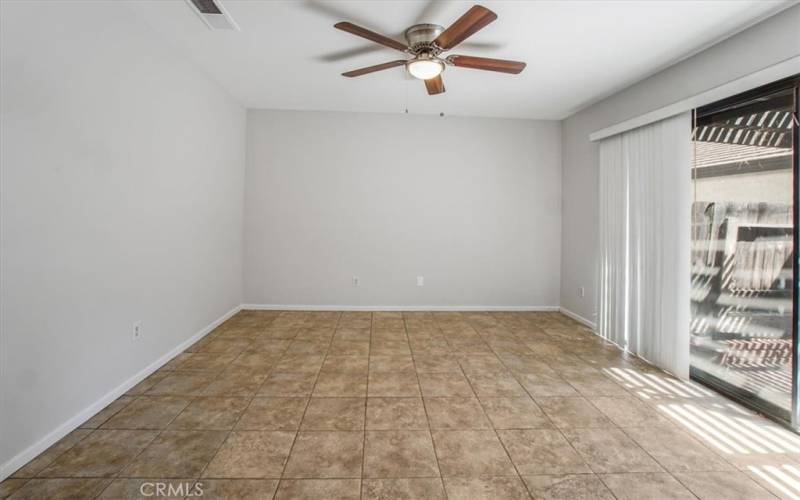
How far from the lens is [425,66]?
2557 millimetres

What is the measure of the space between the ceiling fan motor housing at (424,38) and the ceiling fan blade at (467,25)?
10 centimetres

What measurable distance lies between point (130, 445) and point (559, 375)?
9.52 feet

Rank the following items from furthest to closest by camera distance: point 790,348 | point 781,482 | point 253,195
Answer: point 253,195, point 790,348, point 781,482

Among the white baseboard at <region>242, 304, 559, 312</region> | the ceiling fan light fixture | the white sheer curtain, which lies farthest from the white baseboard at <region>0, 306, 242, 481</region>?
the white sheer curtain

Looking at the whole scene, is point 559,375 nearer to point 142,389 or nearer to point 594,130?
point 594,130

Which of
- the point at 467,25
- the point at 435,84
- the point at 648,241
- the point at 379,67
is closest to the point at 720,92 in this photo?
the point at 648,241

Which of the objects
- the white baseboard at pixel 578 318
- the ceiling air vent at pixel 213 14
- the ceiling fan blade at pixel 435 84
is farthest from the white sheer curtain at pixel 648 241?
the ceiling air vent at pixel 213 14

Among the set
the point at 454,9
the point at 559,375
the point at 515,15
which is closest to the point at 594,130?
the point at 515,15

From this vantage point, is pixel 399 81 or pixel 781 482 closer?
pixel 781 482

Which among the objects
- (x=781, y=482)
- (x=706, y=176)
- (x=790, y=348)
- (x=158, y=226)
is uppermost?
(x=706, y=176)

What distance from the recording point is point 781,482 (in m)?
1.73

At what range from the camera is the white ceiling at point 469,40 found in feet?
7.65

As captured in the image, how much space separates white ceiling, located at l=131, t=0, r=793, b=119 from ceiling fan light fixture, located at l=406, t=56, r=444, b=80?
0.26 metres

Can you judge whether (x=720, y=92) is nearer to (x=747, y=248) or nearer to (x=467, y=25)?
(x=747, y=248)
